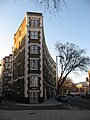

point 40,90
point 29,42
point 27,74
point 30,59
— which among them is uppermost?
point 29,42

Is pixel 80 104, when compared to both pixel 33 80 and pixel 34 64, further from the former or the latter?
pixel 34 64

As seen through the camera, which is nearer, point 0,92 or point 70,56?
point 70,56

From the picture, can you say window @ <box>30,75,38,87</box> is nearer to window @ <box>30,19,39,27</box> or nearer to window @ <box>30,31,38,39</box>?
window @ <box>30,31,38,39</box>

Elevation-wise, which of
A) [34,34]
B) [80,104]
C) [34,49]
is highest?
[34,34]

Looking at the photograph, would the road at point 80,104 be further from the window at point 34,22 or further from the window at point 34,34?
the window at point 34,22

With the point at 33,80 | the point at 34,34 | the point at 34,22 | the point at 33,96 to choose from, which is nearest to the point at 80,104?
the point at 33,96

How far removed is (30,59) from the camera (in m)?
49.8

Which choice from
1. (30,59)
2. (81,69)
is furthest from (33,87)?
(81,69)

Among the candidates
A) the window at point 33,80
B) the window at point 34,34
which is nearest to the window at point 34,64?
the window at point 33,80

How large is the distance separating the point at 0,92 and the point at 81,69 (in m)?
69.4

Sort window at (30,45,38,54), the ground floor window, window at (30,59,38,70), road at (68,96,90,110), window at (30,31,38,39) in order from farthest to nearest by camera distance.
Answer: window at (30,31,38,39), window at (30,45,38,54), window at (30,59,38,70), the ground floor window, road at (68,96,90,110)

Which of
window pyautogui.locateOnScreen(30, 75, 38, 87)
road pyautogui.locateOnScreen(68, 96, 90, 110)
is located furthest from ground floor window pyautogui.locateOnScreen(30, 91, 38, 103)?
road pyautogui.locateOnScreen(68, 96, 90, 110)

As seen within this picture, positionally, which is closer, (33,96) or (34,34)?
(33,96)

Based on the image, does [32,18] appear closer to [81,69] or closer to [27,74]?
[27,74]
